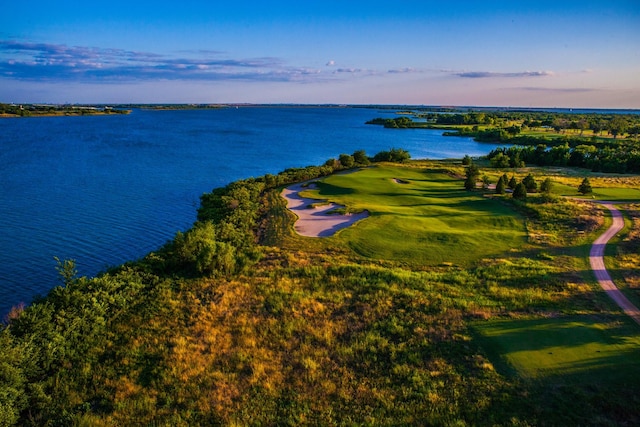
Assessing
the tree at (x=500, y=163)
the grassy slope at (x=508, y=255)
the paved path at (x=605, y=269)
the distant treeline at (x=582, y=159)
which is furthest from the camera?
the tree at (x=500, y=163)

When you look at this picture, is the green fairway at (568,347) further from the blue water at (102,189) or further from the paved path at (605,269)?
the blue water at (102,189)

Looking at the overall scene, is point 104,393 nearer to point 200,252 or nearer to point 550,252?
point 200,252

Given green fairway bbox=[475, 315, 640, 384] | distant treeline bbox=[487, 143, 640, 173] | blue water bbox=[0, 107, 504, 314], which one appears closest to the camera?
green fairway bbox=[475, 315, 640, 384]

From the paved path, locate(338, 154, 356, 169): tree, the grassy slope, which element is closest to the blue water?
locate(338, 154, 356, 169): tree

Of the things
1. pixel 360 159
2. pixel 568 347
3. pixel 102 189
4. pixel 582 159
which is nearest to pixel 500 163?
pixel 582 159

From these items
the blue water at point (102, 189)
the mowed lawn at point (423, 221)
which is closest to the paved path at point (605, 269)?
the mowed lawn at point (423, 221)

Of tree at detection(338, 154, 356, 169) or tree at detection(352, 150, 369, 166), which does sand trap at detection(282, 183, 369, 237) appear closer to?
tree at detection(338, 154, 356, 169)

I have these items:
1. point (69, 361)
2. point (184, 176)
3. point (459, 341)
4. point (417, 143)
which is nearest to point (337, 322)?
point (459, 341)
